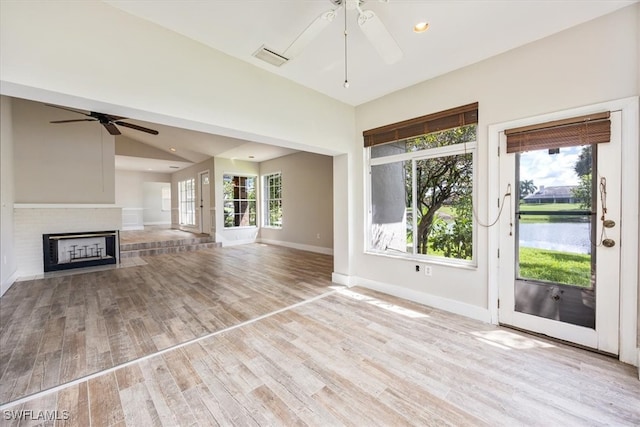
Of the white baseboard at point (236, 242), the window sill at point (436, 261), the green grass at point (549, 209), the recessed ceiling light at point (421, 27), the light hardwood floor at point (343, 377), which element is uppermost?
the recessed ceiling light at point (421, 27)

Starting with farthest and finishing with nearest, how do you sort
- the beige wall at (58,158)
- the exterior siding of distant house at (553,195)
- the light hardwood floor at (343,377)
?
the beige wall at (58,158), the exterior siding of distant house at (553,195), the light hardwood floor at (343,377)

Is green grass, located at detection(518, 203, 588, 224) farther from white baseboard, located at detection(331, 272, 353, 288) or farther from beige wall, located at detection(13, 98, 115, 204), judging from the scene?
beige wall, located at detection(13, 98, 115, 204)

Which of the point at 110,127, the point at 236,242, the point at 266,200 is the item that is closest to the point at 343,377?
the point at 110,127

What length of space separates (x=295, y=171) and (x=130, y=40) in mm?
5545

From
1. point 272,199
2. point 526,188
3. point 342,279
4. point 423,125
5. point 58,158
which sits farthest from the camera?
point 272,199

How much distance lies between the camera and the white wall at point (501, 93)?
2.12m

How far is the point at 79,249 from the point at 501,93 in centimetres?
766

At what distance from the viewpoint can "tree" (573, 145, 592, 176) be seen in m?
2.30

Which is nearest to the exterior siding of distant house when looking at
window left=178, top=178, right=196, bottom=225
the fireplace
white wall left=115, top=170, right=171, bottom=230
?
the fireplace

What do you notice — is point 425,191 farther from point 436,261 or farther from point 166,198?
point 166,198

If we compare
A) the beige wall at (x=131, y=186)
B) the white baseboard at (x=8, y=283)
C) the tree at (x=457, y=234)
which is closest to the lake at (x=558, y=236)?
the tree at (x=457, y=234)

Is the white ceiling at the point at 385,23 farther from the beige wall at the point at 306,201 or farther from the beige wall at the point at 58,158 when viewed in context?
the beige wall at the point at 58,158

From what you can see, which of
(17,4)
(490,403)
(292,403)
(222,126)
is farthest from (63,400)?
(490,403)

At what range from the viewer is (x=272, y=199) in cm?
866
